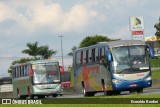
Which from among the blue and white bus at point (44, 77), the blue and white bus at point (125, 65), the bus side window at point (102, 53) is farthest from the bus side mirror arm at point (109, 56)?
the blue and white bus at point (44, 77)

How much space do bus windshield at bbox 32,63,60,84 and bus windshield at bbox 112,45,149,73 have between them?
11377 mm

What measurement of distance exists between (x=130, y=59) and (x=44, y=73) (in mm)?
11966

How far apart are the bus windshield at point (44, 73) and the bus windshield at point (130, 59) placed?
11377 millimetres

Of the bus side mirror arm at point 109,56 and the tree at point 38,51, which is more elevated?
the tree at point 38,51

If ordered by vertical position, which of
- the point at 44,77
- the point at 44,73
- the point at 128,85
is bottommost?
the point at 128,85

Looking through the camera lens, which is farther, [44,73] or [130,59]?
[44,73]

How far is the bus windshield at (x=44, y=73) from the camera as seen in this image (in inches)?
1649

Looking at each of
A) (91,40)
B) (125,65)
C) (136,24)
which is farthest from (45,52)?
(125,65)

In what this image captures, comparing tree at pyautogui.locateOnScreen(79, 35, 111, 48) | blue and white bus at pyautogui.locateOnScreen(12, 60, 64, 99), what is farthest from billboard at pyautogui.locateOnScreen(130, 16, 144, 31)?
tree at pyautogui.locateOnScreen(79, 35, 111, 48)

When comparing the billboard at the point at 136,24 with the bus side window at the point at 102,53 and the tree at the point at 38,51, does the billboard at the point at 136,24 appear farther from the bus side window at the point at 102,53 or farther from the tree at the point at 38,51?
the tree at the point at 38,51

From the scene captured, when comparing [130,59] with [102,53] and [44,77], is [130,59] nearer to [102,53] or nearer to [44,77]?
[102,53]

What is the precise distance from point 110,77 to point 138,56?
195 centimetres

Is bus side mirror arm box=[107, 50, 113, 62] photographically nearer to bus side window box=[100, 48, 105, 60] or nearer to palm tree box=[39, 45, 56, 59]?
bus side window box=[100, 48, 105, 60]

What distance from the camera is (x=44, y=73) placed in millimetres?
41875
